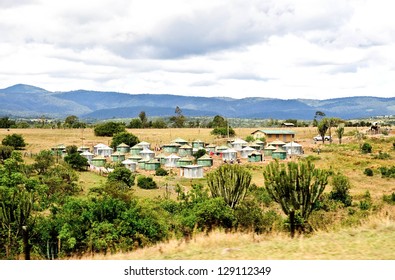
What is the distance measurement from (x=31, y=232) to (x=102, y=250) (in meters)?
5.19

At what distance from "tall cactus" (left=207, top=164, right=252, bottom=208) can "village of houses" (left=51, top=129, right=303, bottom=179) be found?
25.9m

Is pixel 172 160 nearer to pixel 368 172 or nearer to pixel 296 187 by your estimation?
pixel 368 172

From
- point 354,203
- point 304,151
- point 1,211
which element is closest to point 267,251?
point 1,211

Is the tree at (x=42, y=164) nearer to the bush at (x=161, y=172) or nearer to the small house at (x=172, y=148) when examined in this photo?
the bush at (x=161, y=172)

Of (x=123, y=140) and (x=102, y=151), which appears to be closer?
(x=102, y=151)

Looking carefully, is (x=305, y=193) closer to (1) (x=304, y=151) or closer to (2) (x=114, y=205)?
(2) (x=114, y=205)

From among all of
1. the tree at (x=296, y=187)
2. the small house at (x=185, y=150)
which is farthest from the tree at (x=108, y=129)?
the tree at (x=296, y=187)

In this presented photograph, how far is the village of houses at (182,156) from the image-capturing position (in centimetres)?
6188

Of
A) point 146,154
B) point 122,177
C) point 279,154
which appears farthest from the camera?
point 146,154

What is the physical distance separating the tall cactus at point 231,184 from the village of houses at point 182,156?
25.9 meters

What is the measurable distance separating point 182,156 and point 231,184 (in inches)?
1701

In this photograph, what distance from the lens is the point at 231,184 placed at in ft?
97.9

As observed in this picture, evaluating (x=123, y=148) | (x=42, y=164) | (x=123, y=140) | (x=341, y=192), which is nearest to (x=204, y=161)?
(x=123, y=148)

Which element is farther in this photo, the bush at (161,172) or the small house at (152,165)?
the small house at (152,165)
